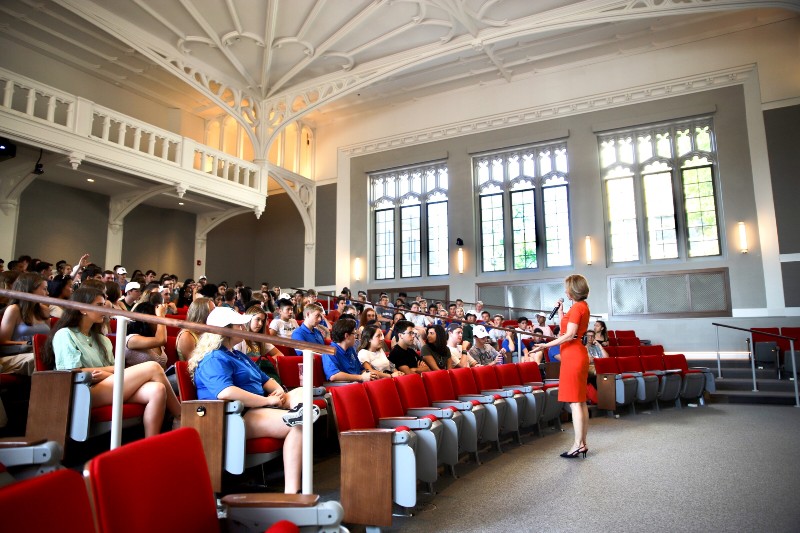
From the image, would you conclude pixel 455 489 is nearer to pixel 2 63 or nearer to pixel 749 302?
pixel 749 302

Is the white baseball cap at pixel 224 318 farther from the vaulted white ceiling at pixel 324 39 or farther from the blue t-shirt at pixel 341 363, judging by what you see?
the vaulted white ceiling at pixel 324 39

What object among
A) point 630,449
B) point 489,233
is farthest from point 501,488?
point 489,233

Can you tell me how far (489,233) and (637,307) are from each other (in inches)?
145

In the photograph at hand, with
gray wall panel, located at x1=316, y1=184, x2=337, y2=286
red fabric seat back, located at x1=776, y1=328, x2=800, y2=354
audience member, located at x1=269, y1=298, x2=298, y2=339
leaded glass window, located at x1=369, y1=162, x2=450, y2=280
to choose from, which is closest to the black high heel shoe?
audience member, located at x1=269, y1=298, x2=298, y2=339

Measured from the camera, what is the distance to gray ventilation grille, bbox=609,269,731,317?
33.4 ft

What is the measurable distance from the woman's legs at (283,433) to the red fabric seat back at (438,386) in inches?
58.7

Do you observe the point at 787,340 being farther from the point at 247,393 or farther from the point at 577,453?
the point at 247,393

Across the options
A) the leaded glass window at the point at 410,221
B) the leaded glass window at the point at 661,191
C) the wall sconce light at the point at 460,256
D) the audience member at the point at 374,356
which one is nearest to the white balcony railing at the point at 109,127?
the leaded glass window at the point at 410,221

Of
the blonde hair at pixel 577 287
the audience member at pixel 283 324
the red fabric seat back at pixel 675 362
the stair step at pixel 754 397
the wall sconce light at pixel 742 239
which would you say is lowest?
the stair step at pixel 754 397

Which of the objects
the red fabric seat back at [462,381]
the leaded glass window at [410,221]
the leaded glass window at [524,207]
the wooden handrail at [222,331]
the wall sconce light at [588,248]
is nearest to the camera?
the wooden handrail at [222,331]

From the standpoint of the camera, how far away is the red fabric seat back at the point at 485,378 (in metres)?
4.83

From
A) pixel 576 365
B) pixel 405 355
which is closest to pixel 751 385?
pixel 576 365

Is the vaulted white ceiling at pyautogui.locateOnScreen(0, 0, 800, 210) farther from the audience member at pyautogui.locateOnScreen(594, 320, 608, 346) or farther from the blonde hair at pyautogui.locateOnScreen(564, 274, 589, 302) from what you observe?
the blonde hair at pyautogui.locateOnScreen(564, 274, 589, 302)

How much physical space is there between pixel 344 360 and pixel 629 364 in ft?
14.5
